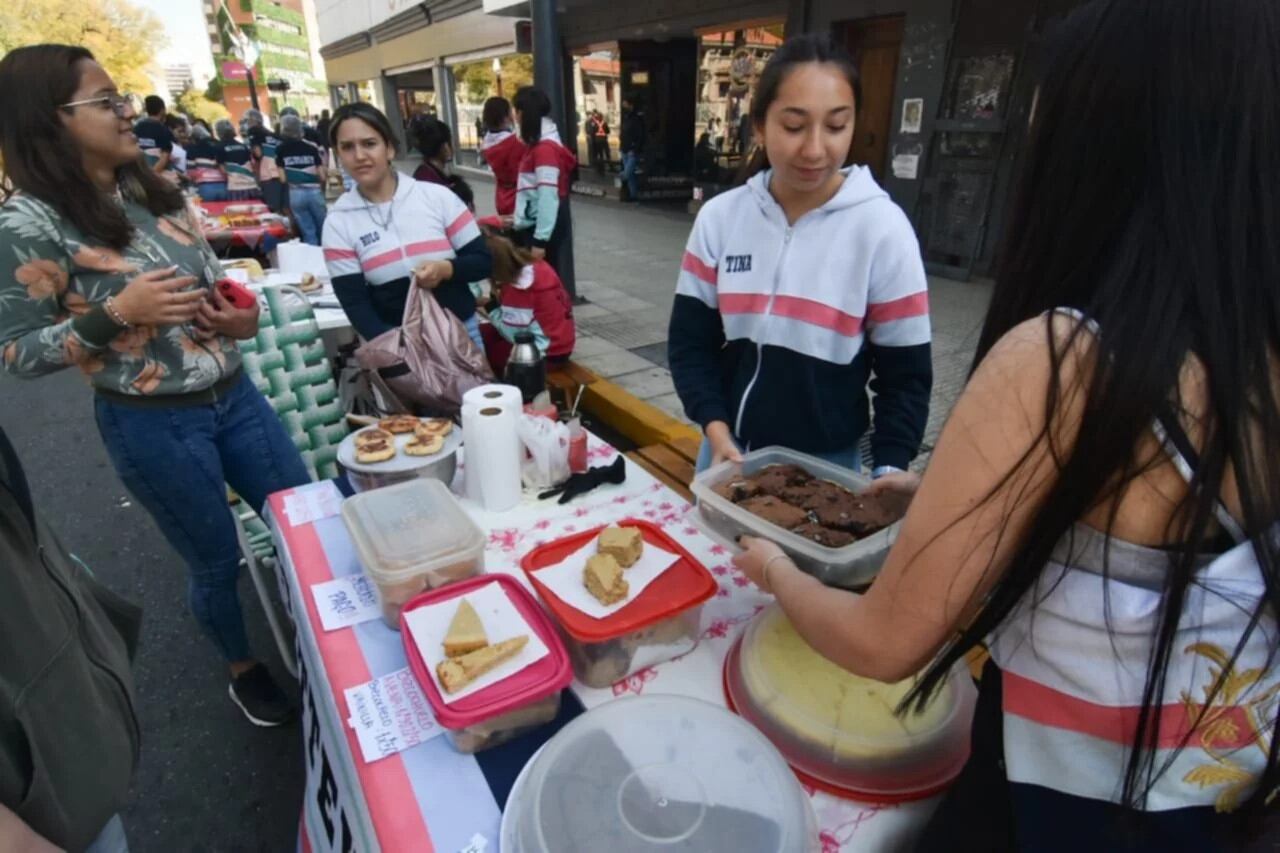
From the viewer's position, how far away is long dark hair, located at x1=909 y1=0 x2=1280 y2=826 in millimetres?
617

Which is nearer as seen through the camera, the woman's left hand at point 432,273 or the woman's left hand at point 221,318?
the woman's left hand at point 221,318

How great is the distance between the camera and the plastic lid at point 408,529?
136 centimetres

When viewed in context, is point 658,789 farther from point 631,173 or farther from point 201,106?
point 201,106

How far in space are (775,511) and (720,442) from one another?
1.53ft

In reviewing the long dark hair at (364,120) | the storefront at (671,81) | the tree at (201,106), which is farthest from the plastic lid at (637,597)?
the tree at (201,106)

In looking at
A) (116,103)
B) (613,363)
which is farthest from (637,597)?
(613,363)

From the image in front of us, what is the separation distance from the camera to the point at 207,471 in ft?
6.64

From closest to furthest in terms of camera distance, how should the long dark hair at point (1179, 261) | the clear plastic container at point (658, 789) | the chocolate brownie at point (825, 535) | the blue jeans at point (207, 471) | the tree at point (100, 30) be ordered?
the long dark hair at point (1179, 261) < the clear plastic container at point (658, 789) < the chocolate brownie at point (825, 535) < the blue jeans at point (207, 471) < the tree at point (100, 30)

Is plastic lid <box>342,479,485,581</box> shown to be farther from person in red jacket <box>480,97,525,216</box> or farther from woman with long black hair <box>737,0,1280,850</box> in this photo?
person in red jacket <box>480,97,525,216</box>

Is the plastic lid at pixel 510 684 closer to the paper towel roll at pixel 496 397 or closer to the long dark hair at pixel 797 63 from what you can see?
the paper towel roll at pixel 496 397

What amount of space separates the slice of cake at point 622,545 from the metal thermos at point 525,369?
121 cm

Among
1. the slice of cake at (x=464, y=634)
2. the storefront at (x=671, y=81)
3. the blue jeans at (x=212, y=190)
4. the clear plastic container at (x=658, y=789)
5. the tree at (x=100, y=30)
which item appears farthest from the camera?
the tree at (x=100, y=30)

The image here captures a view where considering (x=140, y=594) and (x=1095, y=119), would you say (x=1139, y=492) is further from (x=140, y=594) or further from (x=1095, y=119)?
(x=140, y=594)

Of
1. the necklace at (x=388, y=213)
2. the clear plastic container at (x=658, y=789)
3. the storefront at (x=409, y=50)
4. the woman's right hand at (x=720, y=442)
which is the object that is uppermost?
the storefront at (x=409, y=50)
